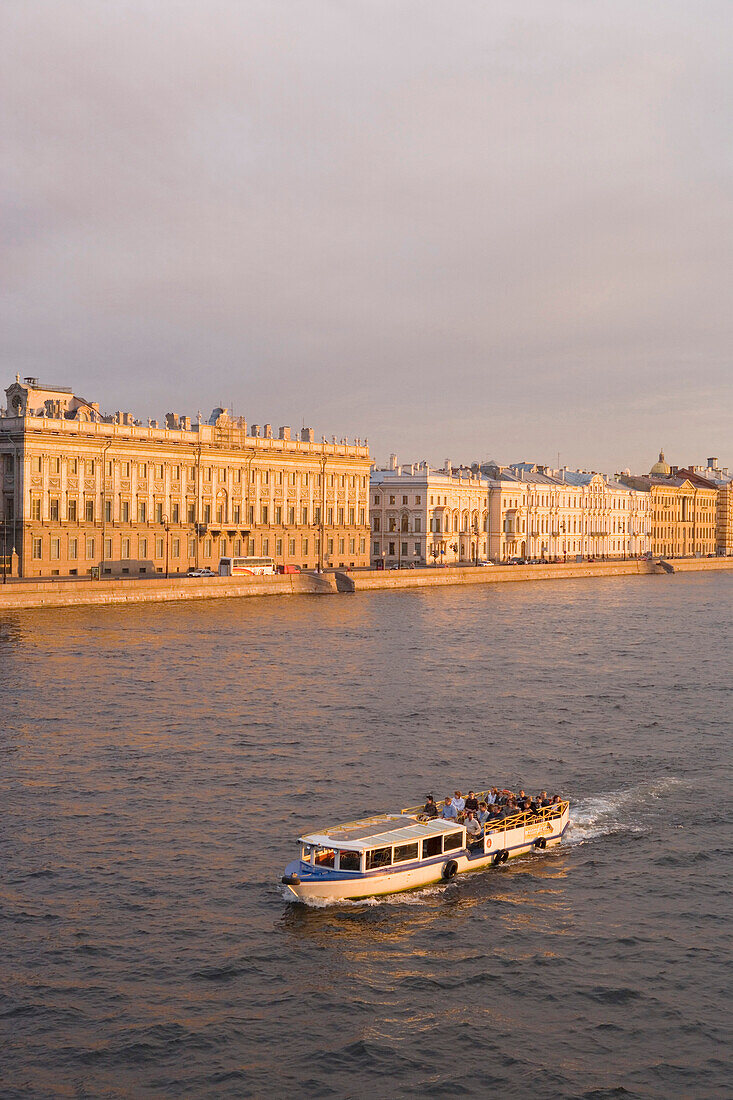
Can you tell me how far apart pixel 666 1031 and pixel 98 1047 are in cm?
826

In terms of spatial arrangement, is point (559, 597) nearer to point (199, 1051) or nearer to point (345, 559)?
point (345, 559)

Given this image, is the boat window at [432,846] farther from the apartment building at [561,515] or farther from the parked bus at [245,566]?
the apartment building at [561,515]

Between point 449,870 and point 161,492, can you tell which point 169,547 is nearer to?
point 161,492

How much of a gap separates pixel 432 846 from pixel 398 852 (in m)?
0.95

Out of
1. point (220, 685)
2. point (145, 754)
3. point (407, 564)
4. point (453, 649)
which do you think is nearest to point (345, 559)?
point (407, 564)

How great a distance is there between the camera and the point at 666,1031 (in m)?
17.2

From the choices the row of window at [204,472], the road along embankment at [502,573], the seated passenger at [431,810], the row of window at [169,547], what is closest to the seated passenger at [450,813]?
the seated passenger at [431,810]

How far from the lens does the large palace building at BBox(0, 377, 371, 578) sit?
8131cm

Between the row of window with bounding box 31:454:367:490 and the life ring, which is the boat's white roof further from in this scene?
the row of window with bounding box 31:454:367:490

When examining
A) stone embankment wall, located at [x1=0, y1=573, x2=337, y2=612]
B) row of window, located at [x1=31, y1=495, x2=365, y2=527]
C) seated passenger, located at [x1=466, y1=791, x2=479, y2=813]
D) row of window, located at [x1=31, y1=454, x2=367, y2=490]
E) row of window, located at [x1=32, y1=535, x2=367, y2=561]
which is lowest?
seated passenger, located at [x1=466, y1=791, x2=479, y2=813]

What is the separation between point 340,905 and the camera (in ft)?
70.7

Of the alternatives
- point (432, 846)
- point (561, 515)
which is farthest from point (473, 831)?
point (561, 515)

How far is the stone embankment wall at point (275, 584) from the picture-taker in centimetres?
6806

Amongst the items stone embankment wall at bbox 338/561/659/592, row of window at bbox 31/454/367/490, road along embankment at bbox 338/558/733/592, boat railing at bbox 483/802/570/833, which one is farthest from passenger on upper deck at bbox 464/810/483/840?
stone embankment wall at bbox 338/561/659/592
